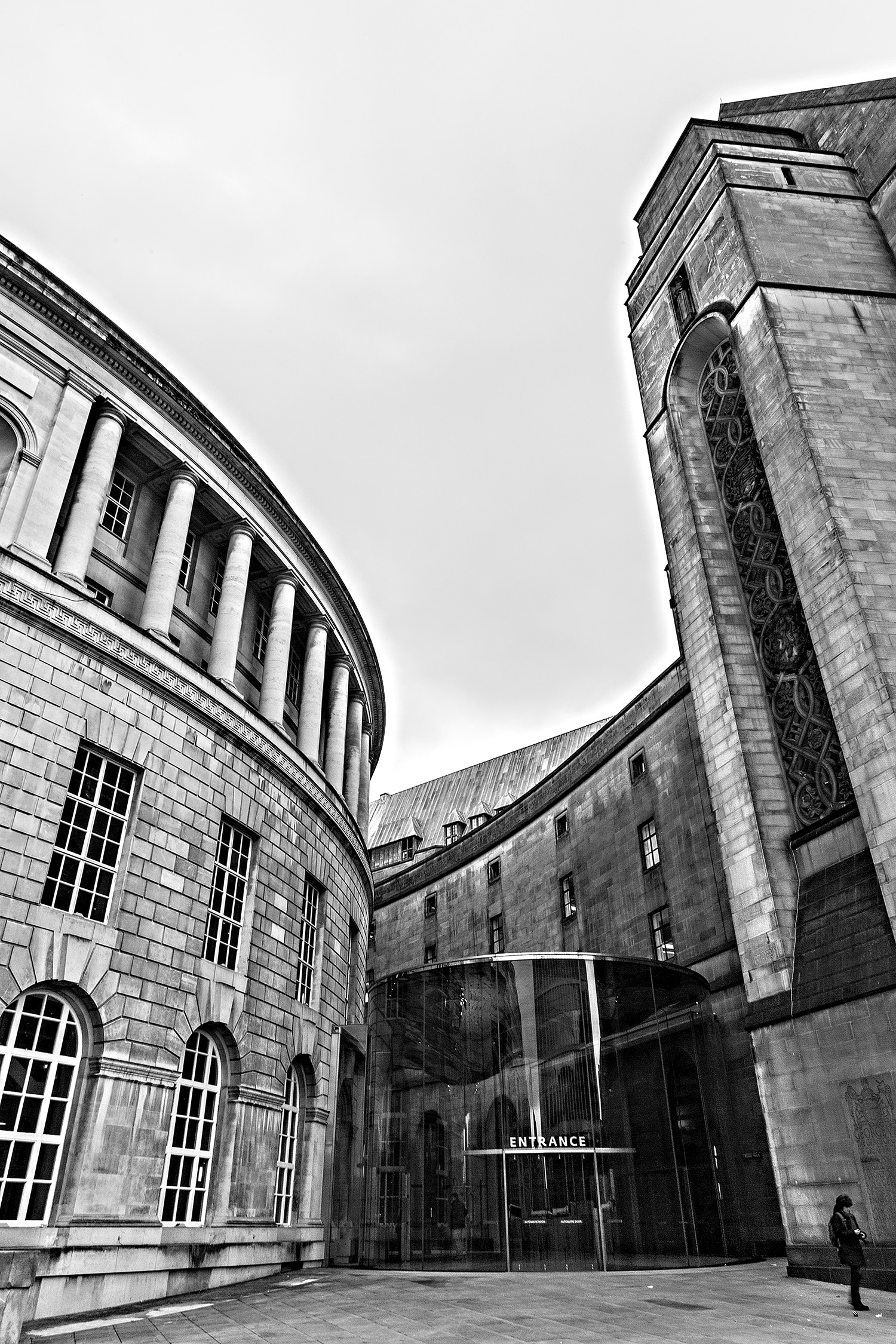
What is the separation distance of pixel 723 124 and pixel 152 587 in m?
24.2

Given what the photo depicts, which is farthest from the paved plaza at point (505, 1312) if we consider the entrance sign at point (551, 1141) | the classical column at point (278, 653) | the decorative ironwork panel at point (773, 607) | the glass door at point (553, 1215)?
the classical column at point (278, 653)

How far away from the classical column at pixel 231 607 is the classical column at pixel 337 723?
19.1ft

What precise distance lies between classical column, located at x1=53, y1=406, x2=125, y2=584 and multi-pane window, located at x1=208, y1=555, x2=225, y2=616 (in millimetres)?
4718

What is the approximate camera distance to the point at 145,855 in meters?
17.9

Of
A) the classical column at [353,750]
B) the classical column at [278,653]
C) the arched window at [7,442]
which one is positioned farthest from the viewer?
the classical column at [353,750]

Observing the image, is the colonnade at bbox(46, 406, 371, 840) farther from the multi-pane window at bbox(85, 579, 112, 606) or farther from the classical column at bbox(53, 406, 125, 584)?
the multi-pane window at bbox(85, 579, 112, 606)

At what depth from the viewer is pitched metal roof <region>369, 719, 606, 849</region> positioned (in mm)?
60625

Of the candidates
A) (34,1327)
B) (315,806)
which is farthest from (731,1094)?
(34,1327)

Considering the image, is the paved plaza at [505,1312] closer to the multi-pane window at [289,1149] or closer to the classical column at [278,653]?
the multi-pane window at [289,1149]

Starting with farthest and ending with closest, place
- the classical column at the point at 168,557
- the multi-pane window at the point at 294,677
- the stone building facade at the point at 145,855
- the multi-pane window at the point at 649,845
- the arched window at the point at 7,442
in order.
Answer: the multi-pane window at the point at 649,845, the multi-pane window at the point at 294,677, the classical column at the point at 168,557, the arched window at the point at 7,442, the stone building facade at the point at 145,855

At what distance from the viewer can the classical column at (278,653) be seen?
83.0 ft

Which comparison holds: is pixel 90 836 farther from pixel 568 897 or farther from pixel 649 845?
pixel 568 897

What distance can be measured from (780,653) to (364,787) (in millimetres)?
18023

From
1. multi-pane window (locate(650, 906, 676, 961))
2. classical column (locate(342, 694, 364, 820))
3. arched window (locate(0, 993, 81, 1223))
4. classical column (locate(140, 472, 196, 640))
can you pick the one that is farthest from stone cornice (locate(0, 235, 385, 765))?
multi-pane window (locate(650, 906, 676, 961))
